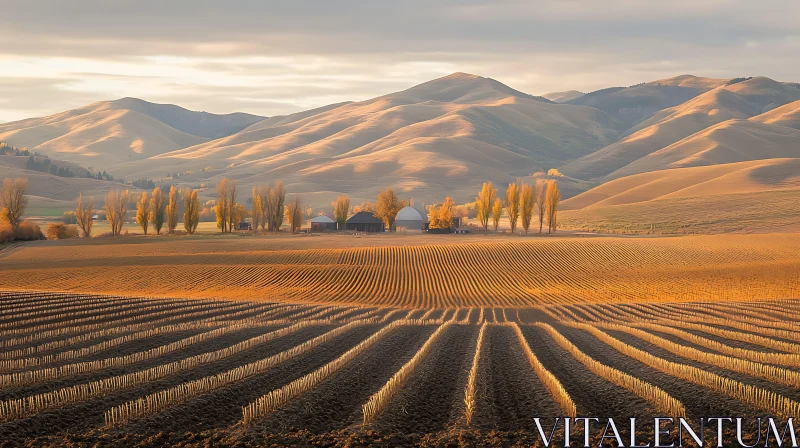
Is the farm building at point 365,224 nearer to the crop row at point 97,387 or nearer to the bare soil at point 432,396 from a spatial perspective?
the bare soil at point 432,396

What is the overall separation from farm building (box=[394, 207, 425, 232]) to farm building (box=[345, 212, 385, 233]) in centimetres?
352

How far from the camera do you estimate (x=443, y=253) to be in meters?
84.8

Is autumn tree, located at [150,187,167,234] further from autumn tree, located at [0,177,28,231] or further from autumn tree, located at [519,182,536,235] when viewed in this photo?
autumn tree, located at [519,182,536,235]

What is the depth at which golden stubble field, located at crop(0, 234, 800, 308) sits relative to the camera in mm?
59031

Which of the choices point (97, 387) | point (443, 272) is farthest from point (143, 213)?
point (97, 387)

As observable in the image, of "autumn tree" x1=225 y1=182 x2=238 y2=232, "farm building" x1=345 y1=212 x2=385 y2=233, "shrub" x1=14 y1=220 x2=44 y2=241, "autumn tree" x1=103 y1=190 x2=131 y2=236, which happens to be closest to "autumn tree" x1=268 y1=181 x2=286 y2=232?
"autumn tree" x1=225 y1=182 x2=238 y2=232

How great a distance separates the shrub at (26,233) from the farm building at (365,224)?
5735 centimetres

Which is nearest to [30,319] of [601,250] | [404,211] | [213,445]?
[213,445]

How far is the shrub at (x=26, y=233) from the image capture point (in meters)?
113

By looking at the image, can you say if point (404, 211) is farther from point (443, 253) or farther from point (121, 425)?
point (121, 425)

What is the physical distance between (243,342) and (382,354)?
18.1ft

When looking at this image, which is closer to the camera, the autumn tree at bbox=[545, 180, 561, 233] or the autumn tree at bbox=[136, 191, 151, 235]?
the autumn tree at bbox=[545, 180, 561, 233]

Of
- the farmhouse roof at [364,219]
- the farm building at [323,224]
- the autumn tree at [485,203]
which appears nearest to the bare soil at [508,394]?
the autumn tree at [485,203]

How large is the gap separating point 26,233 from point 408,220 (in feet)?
228
